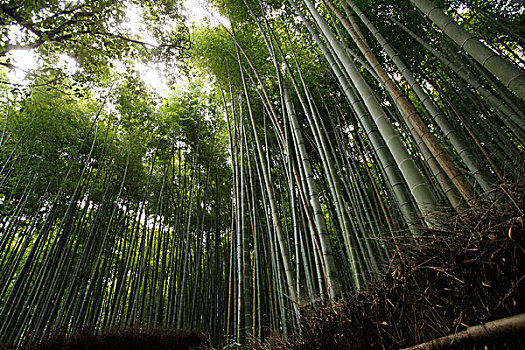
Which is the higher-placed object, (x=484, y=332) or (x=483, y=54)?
(x=483, y=54)

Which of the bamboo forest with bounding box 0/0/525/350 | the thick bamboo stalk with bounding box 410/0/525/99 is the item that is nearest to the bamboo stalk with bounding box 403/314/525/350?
the bamboo forest with bounding box 0/0/525/350

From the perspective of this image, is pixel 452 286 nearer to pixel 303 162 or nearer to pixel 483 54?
pixel 483 54

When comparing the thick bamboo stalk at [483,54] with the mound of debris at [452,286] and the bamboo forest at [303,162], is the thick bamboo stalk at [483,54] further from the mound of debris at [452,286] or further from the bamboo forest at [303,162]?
the mound of debris at [452,286]

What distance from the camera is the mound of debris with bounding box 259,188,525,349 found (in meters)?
0.57

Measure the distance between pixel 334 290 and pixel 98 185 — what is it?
5.59m

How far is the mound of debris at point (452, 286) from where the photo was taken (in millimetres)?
568

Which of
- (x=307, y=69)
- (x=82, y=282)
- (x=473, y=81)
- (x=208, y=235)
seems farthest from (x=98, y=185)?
(x=473, y=81)

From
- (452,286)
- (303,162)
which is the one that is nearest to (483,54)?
(452,286)

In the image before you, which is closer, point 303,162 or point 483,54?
point 483,54

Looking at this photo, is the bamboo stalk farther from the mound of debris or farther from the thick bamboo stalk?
the thick bamboo stalk

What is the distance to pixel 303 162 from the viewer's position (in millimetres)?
1937

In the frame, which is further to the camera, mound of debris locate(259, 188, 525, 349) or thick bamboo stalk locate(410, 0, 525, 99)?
thick bamboo stalk locate(410, 0, 525, 99)

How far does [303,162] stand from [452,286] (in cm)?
134

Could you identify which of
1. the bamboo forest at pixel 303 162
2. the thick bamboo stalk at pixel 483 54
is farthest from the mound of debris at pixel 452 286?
the thick bamboo stalk at pixel 483 54
